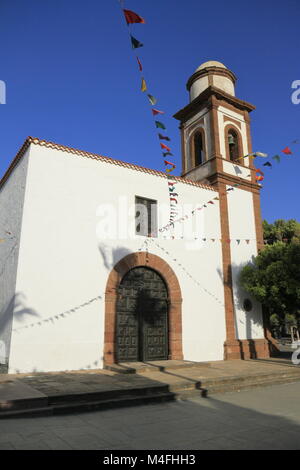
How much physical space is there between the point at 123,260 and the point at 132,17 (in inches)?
255

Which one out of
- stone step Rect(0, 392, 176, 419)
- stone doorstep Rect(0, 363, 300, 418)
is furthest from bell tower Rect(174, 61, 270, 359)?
stone step Rect(0, 392, 176, 419)

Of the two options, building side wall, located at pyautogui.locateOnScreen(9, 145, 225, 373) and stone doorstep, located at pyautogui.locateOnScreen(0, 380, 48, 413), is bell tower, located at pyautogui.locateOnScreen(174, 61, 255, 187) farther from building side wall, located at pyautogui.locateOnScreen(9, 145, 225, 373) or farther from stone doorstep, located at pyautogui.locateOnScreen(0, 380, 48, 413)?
stone doorstep, located at pyautogui.locateOnScreen(0, 380, 48, 413)

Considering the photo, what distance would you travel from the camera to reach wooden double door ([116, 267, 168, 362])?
9531 mm

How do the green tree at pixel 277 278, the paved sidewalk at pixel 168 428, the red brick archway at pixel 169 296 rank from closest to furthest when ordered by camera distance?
1. the paved sidewalk at pixel 168 428
2. the red brick archway at pixel 169 296
3. the green tree at pixel 277 278

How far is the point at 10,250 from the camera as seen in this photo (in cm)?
915

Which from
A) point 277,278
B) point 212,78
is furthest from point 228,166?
point 277,278

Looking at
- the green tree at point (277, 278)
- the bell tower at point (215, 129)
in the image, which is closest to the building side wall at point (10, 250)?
the bell tower at point (215, 129)

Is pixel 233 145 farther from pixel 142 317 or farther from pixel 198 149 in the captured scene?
pixel 142 317

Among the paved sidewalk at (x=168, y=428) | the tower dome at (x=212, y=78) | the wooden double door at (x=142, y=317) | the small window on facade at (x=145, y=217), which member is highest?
the tower dome at (x=212, y=78)

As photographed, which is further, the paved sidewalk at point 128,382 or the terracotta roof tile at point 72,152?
the terracotta roof tile at point 72,152

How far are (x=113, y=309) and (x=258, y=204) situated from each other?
7.71m

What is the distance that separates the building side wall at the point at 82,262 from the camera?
26.9 ft

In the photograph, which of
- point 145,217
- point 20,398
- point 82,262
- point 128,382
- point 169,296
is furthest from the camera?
point 145,217

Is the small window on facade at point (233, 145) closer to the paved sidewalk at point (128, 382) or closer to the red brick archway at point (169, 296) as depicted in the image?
the red brick archway at point (169, 296)
